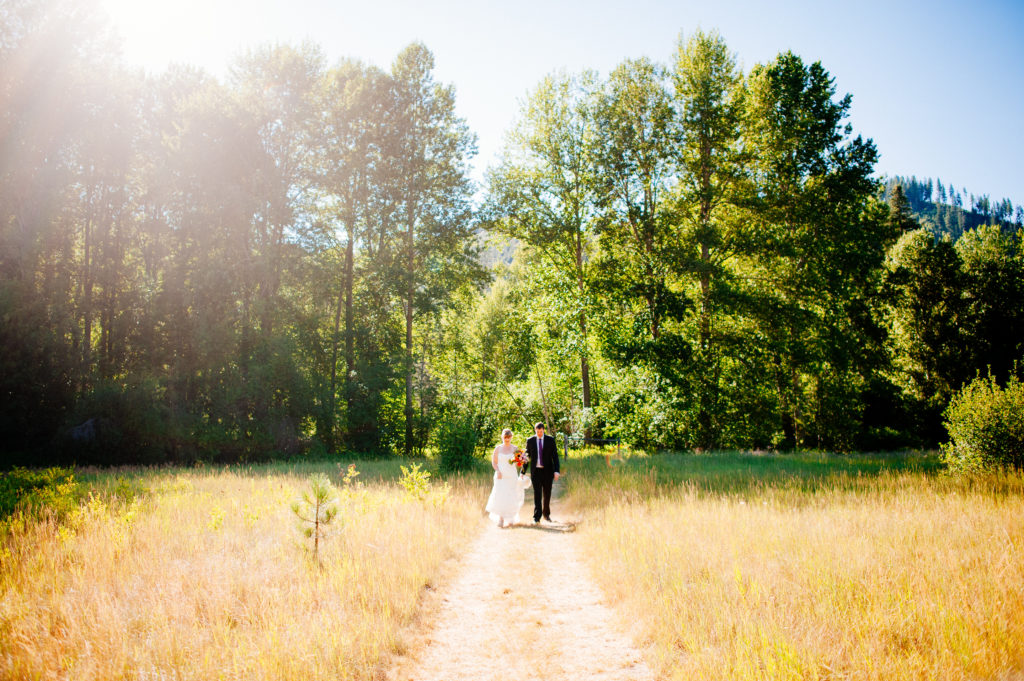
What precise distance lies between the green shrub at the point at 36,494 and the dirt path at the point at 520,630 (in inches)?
320

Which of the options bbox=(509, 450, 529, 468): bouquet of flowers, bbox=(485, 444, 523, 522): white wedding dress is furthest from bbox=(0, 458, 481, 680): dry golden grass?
bbox=(509, 450, 529, 468): bouquet of flowers

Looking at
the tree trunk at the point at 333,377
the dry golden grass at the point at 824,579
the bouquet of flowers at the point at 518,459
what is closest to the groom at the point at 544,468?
the bouquet of flowers at the point at 518,459

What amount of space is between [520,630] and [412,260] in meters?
22.1

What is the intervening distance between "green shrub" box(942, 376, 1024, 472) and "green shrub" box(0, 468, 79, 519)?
19569mm

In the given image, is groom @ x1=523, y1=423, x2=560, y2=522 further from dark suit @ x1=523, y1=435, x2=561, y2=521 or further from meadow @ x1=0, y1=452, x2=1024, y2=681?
meadow @ x1=0, y1=452, x2=1024, y2=681

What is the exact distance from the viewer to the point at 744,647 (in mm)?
3930

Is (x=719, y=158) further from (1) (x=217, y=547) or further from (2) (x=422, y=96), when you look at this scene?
(1) (x=217, y=547)

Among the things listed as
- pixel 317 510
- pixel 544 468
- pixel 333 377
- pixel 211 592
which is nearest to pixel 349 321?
pixel 333 377

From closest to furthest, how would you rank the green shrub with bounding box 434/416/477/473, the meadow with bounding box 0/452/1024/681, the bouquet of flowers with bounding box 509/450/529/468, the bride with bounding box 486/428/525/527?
the meadow with bounding box 0/452/1024/681, the bride with bounding box 486/428/525/527, the bouquet of flowers with bounding box 509/450/529/468, the green shrub with bounding box 434/416/477/473

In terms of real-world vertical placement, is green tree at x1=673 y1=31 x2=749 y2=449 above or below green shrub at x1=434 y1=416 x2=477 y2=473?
above

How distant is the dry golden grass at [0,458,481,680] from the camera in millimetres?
3992

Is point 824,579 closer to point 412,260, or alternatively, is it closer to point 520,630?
point 520,630

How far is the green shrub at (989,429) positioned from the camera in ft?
35.4

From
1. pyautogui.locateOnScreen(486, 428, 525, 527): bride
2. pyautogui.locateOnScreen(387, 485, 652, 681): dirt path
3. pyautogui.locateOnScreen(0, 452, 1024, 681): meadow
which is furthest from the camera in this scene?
pyautogui.locateOnScreen(486, 428, 525, 527): bride
